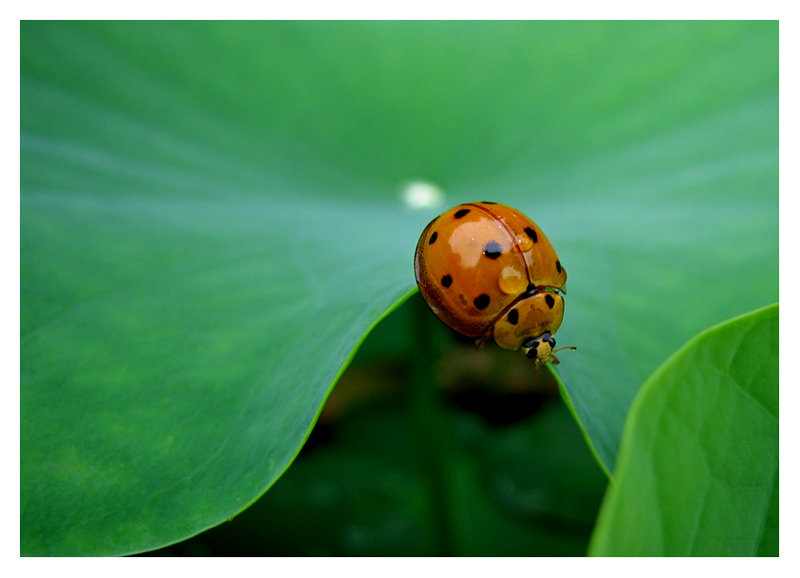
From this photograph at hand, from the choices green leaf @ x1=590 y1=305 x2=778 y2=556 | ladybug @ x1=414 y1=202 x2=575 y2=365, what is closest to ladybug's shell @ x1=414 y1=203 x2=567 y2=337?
ladybug @ x1=414 y1=202 x2=575 y2=365

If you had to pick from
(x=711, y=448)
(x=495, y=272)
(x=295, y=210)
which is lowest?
(x=711, y=448)

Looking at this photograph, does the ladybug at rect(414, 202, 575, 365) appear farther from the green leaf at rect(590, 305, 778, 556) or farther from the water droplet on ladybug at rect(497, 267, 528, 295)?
the green leaf at rect(590, 305, 778, 556)

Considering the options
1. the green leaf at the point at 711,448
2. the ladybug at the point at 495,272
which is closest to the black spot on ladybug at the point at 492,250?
the ladybug at the point at 495,272

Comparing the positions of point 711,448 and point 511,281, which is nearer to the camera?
point 711,448

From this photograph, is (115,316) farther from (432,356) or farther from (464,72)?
(464,72)

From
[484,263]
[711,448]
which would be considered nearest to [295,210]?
[484,263]

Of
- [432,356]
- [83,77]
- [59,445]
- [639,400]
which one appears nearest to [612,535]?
[639,400]

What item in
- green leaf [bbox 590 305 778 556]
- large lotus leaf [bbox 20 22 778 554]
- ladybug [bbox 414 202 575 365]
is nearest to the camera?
green leaf [bbox 590 305 778 556]

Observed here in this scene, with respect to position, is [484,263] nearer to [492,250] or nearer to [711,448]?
[492,250]
